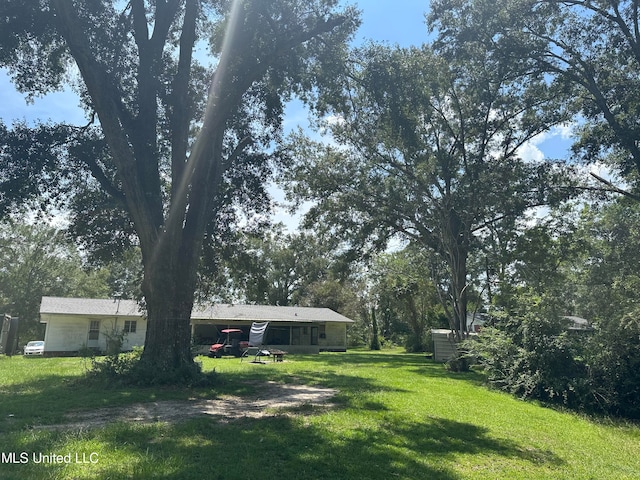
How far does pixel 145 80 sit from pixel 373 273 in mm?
23577

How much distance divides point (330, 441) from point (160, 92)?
1178 centimetres

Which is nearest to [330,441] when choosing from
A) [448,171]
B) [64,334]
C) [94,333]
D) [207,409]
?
[207,409]

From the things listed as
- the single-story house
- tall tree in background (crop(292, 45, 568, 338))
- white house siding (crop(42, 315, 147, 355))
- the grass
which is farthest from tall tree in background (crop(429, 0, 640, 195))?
white house siding (crop(42, 315, 147, 355))

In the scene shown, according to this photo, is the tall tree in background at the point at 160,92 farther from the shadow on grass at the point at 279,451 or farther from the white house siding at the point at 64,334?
the white house siding at the point at 64,334

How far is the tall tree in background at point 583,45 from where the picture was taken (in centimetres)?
1502

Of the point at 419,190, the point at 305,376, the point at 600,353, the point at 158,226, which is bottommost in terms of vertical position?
the point at 305,376

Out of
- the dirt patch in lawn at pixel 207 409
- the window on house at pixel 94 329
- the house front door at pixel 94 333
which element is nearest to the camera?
the dirt patch in lawn at pixel 207 409

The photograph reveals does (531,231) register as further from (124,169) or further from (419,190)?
(124,169)

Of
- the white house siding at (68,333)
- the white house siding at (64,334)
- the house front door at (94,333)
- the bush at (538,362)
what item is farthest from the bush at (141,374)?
the house front door at (94,333)

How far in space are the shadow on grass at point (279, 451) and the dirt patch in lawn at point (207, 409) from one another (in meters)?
0.57

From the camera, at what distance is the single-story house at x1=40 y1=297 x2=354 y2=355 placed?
79.9ft

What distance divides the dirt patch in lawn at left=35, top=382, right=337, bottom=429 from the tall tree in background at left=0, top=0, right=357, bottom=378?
231 centimetres

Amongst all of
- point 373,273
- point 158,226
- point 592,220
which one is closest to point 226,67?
point 158,226

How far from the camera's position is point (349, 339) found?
4628cm
